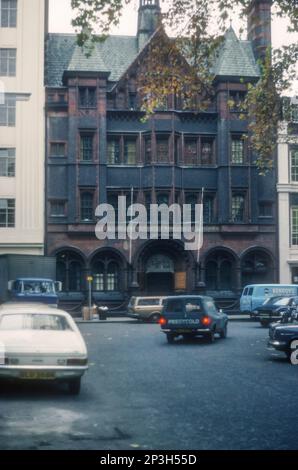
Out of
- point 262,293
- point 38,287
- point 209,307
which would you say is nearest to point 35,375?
point 209,307

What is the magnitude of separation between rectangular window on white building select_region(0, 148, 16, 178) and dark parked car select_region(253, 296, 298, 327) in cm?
1906

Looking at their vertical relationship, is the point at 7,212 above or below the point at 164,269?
above

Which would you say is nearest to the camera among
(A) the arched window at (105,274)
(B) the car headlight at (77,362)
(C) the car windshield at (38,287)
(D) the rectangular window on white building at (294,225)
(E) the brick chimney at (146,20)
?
(B) the car headlight at (77,362)

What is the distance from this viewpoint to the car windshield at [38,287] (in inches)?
1371

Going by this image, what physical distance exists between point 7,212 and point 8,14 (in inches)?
494

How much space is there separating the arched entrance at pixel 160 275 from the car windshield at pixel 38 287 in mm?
11634

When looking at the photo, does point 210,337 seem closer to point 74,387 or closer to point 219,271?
point 74,387

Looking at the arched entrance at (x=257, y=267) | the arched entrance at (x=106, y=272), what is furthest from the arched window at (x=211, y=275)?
the arched entrance at (x=106, y=272)

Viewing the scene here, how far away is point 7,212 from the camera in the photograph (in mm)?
44750

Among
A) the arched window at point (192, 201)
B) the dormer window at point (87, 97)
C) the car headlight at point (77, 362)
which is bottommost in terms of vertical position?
the car headlight at point (77, 362)

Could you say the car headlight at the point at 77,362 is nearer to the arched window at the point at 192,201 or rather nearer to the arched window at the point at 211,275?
the arched window at the point at 192,201

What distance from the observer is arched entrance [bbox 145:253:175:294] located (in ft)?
152

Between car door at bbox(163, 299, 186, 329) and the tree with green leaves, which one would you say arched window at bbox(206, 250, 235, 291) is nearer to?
car door at bbox(163, 299, 186, 329)
